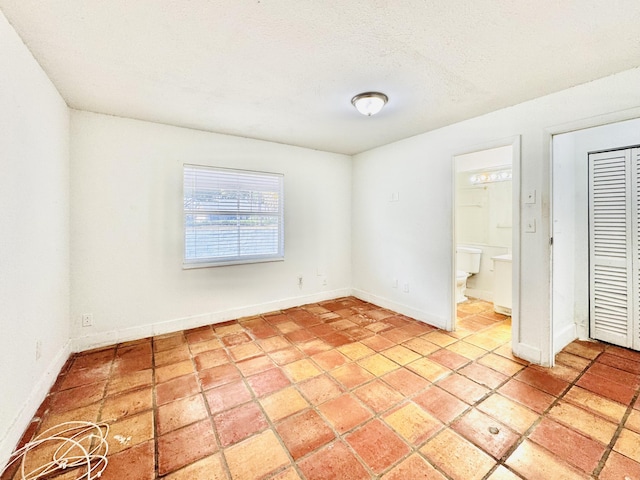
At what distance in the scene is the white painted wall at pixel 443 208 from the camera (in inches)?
85.9

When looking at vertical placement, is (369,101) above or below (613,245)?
above

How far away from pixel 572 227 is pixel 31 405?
4.60m

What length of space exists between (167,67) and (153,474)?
2349 mm

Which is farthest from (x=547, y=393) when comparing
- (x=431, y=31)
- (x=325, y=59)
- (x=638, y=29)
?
(x=325, y=59)

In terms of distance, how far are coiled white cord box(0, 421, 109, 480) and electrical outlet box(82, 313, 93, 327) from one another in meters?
1.20

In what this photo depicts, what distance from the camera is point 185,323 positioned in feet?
10.1

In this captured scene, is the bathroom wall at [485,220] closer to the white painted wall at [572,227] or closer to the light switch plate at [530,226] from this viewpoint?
the white painted wall at [572,227]

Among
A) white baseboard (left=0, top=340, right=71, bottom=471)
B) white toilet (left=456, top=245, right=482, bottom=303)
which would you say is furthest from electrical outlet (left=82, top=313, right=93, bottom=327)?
white toilet (left=456, top=245, right=482, bottom=303)

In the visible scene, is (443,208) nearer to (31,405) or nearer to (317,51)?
(317,51)

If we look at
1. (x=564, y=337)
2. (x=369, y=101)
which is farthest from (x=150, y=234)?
(x=564, y=337)

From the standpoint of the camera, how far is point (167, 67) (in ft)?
6.13

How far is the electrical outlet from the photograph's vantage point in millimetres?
2601

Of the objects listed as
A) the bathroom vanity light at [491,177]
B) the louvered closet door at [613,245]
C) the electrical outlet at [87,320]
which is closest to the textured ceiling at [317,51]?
the louvered closet door at [613,245]

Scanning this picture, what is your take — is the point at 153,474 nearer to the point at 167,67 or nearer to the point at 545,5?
the point at 167,67
